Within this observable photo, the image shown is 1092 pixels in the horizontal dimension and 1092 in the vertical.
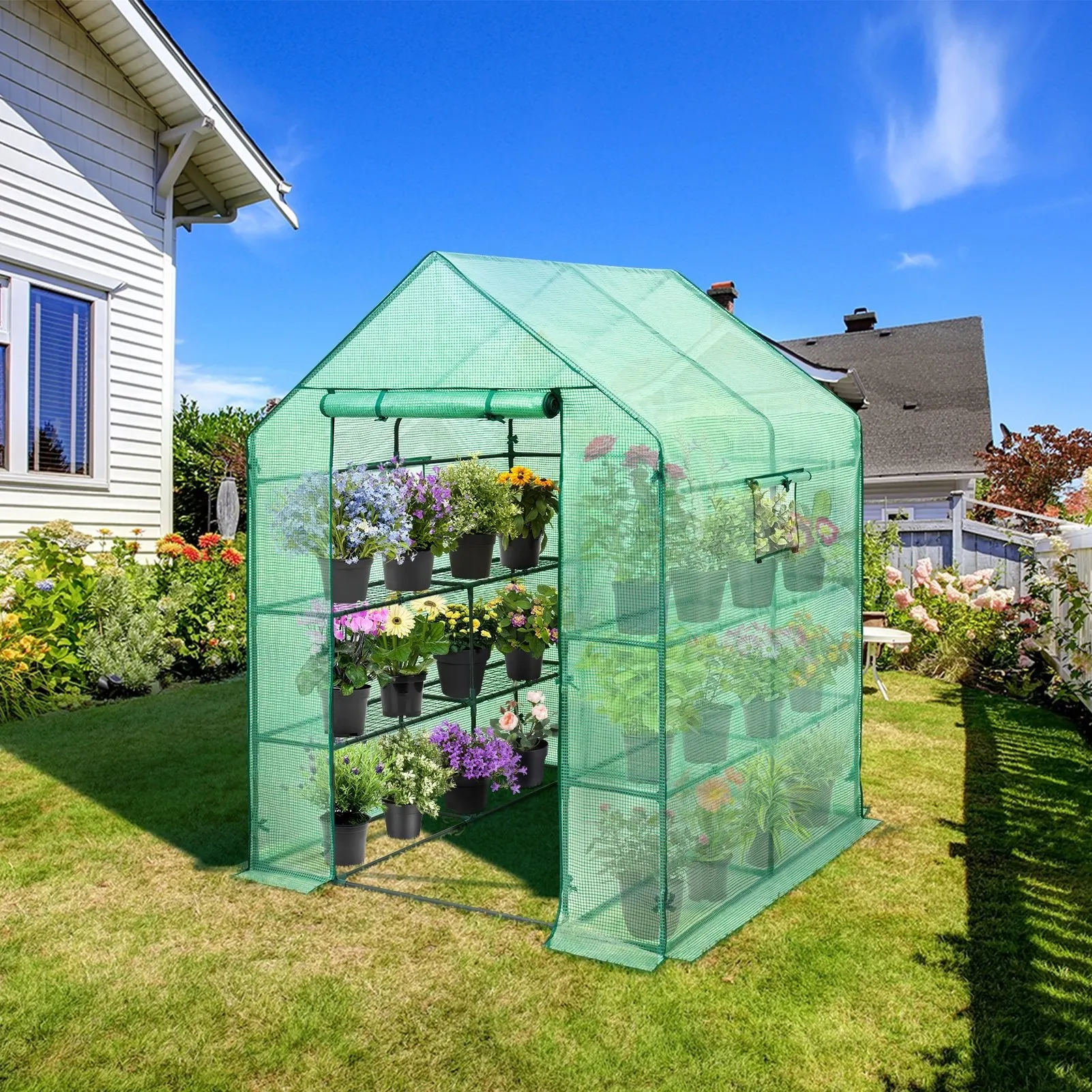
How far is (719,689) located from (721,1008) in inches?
44.5

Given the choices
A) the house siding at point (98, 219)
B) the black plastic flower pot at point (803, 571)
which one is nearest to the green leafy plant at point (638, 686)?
the black plastic flower pot at point (803, 571)

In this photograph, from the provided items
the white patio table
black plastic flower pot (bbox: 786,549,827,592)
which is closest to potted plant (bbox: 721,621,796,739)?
black plastic flower pot (bbox: 786,549,827,592)

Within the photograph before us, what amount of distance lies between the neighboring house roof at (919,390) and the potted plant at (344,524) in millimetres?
Answer: 14958

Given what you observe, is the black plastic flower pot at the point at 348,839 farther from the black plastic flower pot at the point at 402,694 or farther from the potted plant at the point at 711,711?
the potted plant at the point at 711,711

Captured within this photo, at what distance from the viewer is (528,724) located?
5695 millimetres

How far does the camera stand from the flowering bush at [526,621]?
17.7 ft

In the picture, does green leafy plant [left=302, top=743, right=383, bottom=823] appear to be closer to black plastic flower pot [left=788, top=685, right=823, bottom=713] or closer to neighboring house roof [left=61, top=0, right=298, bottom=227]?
Answer: black plastic flower pot [left=788, top=685, right=823, bottom=713]

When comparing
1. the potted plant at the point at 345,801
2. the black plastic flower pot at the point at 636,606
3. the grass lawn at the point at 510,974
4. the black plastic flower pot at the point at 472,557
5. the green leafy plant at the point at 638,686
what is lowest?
the grass lawn at the point at 510,974

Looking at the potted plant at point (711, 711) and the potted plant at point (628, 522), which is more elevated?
the potted plant at point (628, 522)

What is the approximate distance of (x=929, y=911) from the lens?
409 cm

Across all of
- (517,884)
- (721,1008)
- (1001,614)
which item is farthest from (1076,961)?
(1001,614)

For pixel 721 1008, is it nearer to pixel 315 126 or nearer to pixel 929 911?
pixel 929 911

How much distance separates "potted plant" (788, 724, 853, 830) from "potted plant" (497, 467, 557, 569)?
167 centimetres

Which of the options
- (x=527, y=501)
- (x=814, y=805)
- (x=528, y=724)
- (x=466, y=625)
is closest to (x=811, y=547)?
(x=814, y=805)
